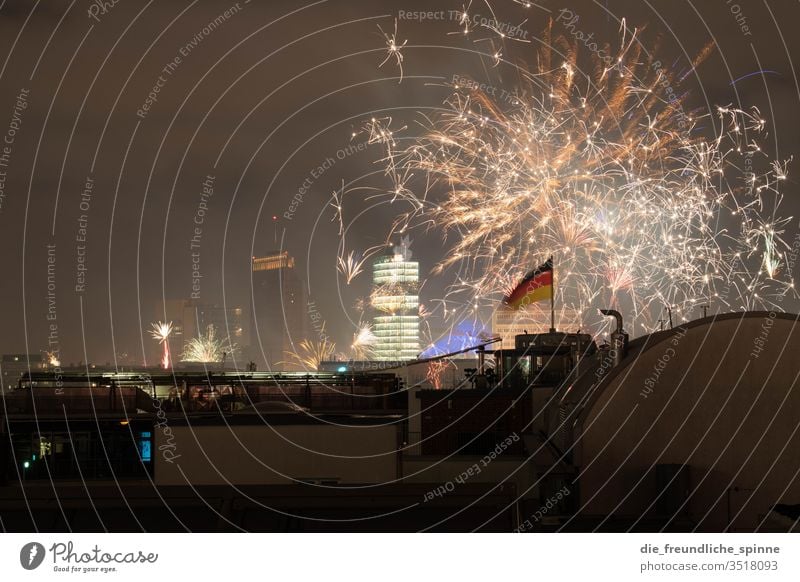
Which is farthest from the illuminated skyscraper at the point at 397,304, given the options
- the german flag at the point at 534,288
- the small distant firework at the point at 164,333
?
the german flag at the point at 534,288

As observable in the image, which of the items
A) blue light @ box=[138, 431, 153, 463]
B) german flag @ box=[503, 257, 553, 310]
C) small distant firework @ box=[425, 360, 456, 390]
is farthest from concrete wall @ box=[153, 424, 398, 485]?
small distant firework @ box=[425, 360, 456, 390]

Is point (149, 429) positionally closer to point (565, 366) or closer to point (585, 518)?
point (565, 366)

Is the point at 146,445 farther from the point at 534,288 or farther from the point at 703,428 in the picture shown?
the point at 703,428

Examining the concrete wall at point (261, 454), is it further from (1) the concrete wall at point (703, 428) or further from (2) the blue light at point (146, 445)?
(1) the concrete wall at point (703, 428)

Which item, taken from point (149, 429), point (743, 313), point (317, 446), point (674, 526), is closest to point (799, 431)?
point (743, 313)

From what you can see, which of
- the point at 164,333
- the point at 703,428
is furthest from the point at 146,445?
the point at 164,333

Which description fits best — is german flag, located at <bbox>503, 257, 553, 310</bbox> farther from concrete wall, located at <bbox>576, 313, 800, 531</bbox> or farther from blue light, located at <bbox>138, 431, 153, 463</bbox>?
blue light, located at <bbox>138, 431, 153, 463</bbox>
